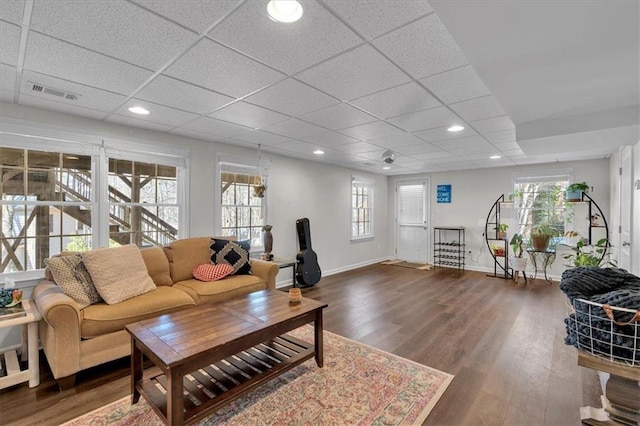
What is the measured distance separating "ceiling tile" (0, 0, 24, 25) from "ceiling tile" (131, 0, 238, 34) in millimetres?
550

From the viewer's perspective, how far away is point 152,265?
3162mm

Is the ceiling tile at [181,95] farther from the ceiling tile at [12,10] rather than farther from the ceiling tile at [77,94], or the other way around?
the ceiling tile at [12,10]

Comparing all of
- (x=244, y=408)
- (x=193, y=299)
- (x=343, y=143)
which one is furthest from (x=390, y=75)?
(x=193, y=299)


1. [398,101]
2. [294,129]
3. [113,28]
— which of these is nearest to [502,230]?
[398,101]

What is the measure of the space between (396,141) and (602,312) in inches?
123

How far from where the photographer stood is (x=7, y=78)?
2.18m

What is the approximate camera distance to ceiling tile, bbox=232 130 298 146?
3.68 meters

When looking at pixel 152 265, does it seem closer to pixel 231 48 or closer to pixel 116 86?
pixel 116 86

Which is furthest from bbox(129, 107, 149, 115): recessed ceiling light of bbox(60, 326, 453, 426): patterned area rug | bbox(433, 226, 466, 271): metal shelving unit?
bbox(433, 226, 466, 271): metal shelving unit

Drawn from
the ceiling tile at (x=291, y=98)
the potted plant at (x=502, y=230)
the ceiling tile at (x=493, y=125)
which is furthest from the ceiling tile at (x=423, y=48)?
the potted plant at (x=502, y=230)

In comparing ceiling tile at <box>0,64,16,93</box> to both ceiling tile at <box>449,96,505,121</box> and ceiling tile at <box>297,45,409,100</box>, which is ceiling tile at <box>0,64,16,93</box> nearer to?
ceiling tile at <box>297,45,409,100</box>

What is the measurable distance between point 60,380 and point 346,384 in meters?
2.06

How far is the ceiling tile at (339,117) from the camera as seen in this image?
2793 millimetres

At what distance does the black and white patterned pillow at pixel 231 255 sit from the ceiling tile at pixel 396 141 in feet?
7.36
